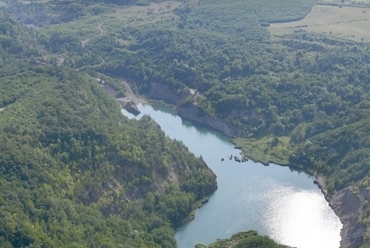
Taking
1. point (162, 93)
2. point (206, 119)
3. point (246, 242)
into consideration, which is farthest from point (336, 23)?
point (246, 242)

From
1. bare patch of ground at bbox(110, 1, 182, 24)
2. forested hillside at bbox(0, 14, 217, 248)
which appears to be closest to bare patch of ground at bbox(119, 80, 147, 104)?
forested hillside at bbox(0, 14, 217, 248)

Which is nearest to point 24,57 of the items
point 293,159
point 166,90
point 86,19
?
point 166,90

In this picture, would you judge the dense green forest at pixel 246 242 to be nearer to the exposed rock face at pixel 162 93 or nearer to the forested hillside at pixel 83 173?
the forested hillside at pixel 83 173

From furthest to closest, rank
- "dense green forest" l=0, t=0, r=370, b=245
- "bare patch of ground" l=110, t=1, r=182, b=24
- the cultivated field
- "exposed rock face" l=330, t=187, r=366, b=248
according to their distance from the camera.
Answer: "bare patch of ground" l=110, t=1, r=182, b=24 → the cultivated field → "dense green forest" l=0, t=0, r=370, b=245 → "exposed rock face" l=330, t=187, r=366, b=248

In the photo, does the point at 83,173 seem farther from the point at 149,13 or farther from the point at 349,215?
the point at 149,13

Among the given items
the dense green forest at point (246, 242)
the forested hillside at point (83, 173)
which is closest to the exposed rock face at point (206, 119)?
the forested hillside at point (83, 173)

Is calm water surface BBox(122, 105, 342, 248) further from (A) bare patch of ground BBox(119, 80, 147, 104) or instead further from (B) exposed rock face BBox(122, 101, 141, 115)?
(A) bare patch of ground BBox(119, 80, 147, 104)
